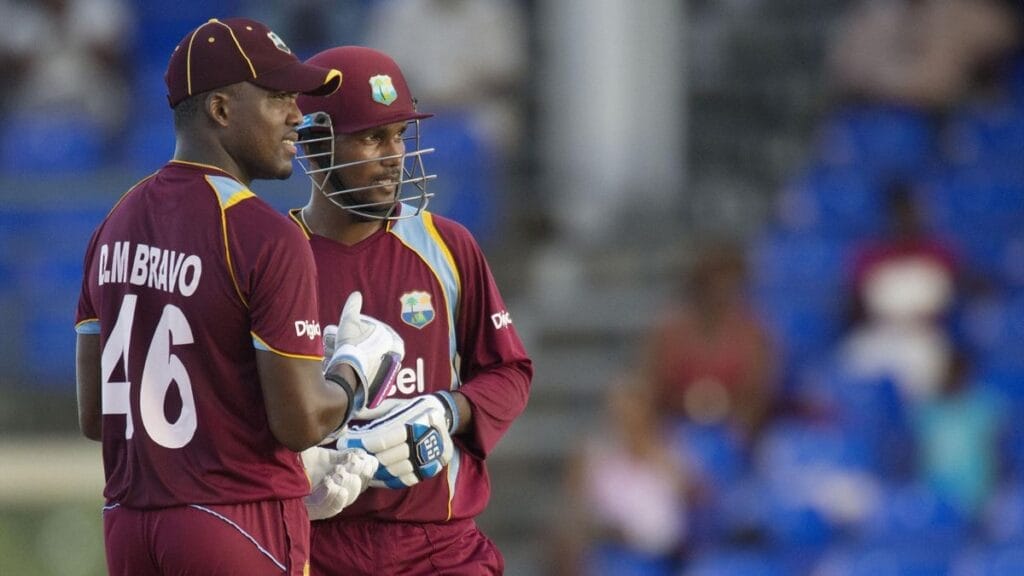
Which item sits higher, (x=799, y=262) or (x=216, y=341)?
(x=216, y=341)

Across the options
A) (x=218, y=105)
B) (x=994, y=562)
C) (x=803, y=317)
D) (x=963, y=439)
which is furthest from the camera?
(x=803, y=317)

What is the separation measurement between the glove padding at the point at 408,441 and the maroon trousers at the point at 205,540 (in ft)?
0.90

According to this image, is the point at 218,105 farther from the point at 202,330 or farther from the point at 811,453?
the point at 811,453

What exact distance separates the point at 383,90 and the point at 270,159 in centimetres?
51

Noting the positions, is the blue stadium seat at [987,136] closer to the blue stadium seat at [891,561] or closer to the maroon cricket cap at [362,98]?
the blue stadium seat at [891,561]

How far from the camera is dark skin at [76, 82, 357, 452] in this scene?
3422 millimetres

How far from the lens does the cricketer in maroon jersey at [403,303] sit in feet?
13.1

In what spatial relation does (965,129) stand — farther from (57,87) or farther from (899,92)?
(57,87)

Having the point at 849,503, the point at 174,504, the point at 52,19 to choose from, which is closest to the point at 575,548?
→ the point at 849,503

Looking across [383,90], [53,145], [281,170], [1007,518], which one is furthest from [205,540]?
[53,145]

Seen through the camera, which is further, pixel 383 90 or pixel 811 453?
pixel 811 453

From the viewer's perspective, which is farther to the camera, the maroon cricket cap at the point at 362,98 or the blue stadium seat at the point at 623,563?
the blue stadium seat at the point at 623,563

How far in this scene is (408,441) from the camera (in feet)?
12.4

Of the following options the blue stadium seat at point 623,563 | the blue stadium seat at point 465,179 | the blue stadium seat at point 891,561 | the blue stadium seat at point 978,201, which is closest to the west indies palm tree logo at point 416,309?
the blue stadium seat at point 891,561
